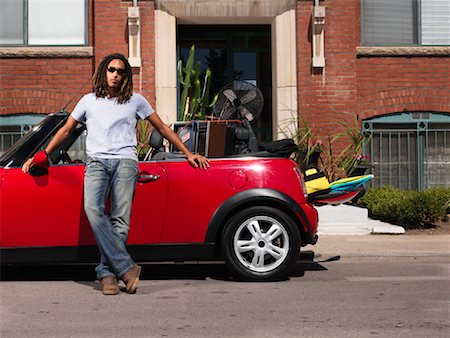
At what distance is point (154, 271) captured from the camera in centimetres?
833

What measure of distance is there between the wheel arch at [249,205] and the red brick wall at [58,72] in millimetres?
7808

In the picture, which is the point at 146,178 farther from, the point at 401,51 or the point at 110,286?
the point at 401,51

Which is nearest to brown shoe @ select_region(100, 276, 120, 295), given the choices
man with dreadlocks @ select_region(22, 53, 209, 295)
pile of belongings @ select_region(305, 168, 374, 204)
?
man with dreadlocks @ select_region(22, 53, 209, 295)

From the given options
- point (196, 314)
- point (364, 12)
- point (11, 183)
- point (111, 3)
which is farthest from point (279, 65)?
point (196, 314)

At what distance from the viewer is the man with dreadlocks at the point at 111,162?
666 cm

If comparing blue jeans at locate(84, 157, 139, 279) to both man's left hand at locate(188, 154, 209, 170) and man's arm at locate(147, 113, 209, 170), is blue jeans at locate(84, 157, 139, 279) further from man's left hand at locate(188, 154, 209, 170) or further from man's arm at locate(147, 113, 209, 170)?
man's left hand at locate(188, 154, 209, 170)

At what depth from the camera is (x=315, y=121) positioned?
1495 cm

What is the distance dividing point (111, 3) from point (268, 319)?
10.4 meters

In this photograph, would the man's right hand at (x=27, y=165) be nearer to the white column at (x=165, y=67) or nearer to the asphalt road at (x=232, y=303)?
the asphalt road at (x=232, y=303)

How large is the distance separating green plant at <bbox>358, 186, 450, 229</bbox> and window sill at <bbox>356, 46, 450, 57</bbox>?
3.17m

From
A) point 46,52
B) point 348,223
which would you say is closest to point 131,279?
point 348,223

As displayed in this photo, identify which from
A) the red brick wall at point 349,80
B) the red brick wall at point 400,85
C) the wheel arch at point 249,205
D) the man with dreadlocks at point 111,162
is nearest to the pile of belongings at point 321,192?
the wheel arch at point 249,205

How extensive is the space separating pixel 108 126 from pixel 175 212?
104 cm

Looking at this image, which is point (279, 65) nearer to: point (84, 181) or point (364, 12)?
point (364, 12)
